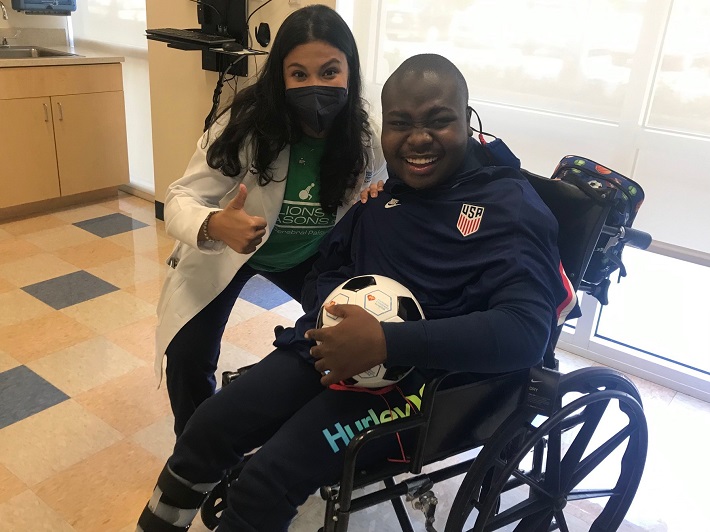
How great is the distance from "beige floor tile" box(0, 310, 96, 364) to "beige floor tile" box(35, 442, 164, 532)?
0.67 m

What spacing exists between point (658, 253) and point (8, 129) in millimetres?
3196

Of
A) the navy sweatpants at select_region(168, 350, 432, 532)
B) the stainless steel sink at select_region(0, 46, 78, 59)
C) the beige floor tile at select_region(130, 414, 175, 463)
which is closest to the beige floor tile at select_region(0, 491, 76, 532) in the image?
the beige floor tile at select_region(130, 414, 175, 463)

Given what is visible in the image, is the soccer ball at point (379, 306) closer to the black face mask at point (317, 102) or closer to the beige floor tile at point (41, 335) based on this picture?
the black face mask at point (317, 102)

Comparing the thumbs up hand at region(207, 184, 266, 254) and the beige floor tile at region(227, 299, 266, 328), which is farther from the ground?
the thumbs up hand at region(207, 184, 266, 254)

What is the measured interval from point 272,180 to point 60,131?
2576 mm

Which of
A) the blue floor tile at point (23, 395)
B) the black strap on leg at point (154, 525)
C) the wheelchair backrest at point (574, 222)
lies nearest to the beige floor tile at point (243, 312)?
the blue floor tile at point (23, 395)

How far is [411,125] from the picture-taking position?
1.32 meters

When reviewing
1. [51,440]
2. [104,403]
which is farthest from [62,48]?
[51,440]

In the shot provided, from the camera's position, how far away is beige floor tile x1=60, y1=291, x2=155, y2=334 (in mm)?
2574

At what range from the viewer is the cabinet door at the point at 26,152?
3.40m

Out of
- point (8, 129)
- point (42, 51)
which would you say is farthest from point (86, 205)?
point (42, 51)

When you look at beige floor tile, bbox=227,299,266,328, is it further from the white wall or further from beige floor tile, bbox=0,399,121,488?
the white wall

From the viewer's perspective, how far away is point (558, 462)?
1293 millimetres

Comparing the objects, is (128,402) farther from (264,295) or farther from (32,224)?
→ (32,224)
